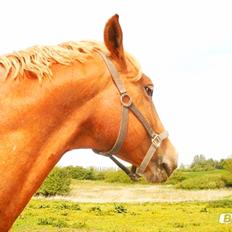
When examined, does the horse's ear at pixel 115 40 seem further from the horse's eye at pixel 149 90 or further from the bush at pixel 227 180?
the bush at pixel 227 180

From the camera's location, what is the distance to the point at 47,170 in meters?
3.22

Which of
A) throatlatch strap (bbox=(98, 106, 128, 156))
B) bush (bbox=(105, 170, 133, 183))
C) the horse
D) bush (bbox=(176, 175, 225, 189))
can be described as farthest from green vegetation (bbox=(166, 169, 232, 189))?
throatlatch strap (bbox=(98, 106, 128, 156))

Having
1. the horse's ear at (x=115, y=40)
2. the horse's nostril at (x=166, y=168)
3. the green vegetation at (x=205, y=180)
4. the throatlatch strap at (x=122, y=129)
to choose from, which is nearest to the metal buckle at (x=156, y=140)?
the horse's nostril at (x=166, y=168)

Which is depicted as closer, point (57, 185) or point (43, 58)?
point (43, 58)

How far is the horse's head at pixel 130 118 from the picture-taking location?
3379 mm

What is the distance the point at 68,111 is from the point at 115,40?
0.65 metres

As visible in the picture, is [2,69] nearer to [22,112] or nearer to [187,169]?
[22,112]

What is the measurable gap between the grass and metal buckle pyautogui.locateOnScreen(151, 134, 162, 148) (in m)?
18.3

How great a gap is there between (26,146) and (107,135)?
624 mm

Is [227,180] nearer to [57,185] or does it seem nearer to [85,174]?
[85,174]

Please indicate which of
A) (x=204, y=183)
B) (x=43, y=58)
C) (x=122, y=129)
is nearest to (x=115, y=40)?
(x=43, y=58)

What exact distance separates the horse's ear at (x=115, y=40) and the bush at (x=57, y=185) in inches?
1588

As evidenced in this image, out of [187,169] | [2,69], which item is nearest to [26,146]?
[2,69]

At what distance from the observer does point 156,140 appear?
3662mm
